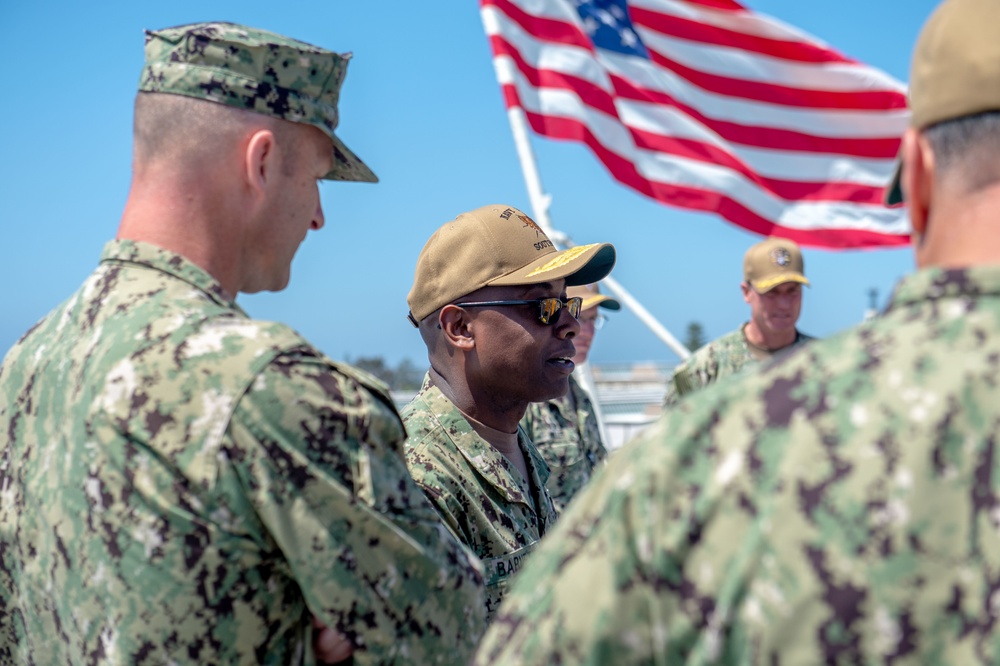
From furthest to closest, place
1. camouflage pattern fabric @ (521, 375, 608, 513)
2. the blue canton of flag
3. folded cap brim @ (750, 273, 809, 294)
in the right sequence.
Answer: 1. the blue canton of flag
2. folded cap brim @ (750, 273, 809, 294)
3. camouflage pattern fabric @ (521, 375, 608, 513)

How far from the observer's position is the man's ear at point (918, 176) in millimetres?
1333

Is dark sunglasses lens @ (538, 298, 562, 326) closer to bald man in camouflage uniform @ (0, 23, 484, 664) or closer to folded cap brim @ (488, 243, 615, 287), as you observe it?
folded cap brim @ (488, 243, 615, 287)

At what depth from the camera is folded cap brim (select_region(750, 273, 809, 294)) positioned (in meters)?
7.23

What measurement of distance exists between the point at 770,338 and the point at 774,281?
40 centimetres

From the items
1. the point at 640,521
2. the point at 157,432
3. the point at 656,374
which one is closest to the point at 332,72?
the point at 157,432

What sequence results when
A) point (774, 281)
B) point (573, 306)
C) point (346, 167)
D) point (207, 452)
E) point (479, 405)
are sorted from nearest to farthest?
1. point (207, 452)
2. point (346, 167)
3. point (479, 405)
4. point (573, 306)
5. point (774, 281)

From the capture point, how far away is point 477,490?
10.1ft

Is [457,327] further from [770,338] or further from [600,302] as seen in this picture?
[770,338]

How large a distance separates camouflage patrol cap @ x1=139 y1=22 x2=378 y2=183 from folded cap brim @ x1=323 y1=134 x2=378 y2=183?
6 cm

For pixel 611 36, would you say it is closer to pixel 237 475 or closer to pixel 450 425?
pixel 450 425

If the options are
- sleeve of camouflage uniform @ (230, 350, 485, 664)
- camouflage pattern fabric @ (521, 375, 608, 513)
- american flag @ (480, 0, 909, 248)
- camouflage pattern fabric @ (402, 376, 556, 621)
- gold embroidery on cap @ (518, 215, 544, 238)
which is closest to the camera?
sleeve of camouflage uniform @ (230, 350, 485, 664)

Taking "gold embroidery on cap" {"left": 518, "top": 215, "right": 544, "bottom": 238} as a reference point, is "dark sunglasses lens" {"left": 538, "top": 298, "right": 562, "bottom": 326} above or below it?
Answer: below

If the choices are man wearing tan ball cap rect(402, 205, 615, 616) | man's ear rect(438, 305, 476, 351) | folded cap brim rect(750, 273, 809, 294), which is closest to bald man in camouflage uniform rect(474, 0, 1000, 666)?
man wearing tan ball cap rect(402, 205, 615, 616)

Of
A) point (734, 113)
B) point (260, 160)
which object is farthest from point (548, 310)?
point (734, 113)
